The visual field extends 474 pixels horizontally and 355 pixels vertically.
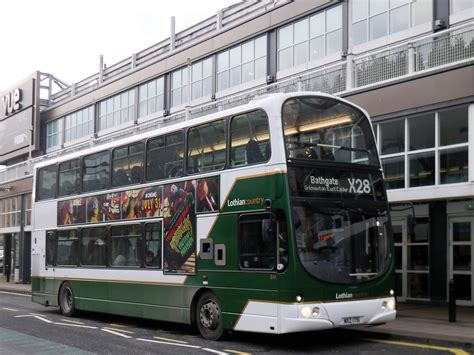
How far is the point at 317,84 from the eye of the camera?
1794cm

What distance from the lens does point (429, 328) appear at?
11.9m

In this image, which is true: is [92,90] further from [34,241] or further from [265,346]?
[265,346]

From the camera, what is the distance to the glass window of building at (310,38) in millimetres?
23047

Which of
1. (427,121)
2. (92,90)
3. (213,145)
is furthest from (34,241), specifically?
(92,90)

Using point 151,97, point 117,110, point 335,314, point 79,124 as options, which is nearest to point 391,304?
point 335,314

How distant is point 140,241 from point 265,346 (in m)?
4.26

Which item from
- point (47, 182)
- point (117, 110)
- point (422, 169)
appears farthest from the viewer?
point (117, 110)

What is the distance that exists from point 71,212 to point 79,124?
84.7 feet

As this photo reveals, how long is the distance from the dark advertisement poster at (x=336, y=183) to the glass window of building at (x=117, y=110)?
26.0 m

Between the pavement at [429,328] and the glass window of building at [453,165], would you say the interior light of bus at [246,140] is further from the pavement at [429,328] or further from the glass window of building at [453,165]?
the glass window of building at [453,165]

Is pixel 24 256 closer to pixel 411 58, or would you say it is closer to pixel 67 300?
pixel 67 300

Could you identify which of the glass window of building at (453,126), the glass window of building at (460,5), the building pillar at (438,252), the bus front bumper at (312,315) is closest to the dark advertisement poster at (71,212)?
the bus front bumper at (312,315)

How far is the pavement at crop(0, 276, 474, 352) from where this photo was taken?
10.6 m

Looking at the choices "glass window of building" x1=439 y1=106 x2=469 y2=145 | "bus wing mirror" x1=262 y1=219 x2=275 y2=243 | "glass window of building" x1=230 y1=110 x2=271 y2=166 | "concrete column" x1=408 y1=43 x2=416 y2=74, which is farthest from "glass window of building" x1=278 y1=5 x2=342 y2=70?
"bus wing mirror" x1=262 y1=219 x2=275 y2=243
